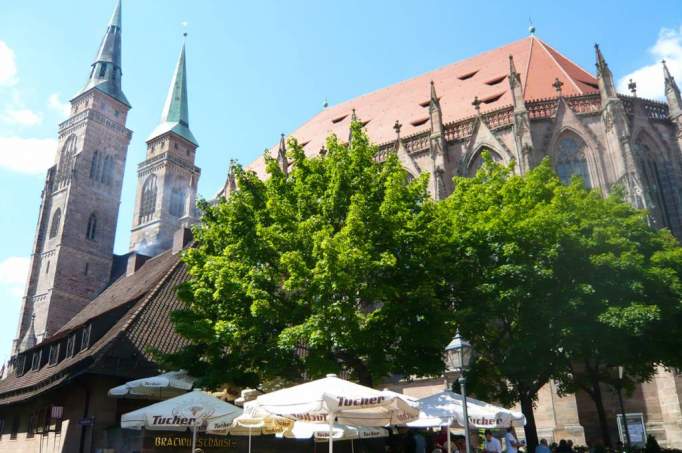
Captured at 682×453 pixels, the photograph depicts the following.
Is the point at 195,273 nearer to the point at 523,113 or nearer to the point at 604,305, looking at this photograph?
the point at 604,305

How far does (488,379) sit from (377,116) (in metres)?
26.7

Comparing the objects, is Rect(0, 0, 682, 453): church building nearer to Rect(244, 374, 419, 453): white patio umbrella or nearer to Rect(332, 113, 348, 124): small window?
Rect(332, 113, 348, 124): small window

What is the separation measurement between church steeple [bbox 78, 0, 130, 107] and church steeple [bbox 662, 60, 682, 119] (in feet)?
151

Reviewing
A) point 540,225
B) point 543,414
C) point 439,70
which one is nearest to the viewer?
point 540,225

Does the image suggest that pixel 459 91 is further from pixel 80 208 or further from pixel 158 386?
pixel 80 208

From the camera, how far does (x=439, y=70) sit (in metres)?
43.1

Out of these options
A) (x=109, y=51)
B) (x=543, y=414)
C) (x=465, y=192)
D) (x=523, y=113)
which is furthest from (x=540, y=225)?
(x=109, y=51)

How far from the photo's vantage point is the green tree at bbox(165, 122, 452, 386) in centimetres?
1238

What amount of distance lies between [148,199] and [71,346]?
42.8m

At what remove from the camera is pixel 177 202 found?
59.6 metres

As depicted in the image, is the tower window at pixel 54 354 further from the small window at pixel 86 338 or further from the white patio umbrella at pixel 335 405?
the white patio umbrella at pixel 335 405

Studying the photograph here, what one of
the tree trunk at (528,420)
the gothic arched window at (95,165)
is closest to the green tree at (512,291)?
the tree trunk at (528,420)

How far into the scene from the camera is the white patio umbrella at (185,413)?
10148 millimetres

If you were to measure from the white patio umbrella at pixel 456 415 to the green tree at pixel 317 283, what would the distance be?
5.44 feet
